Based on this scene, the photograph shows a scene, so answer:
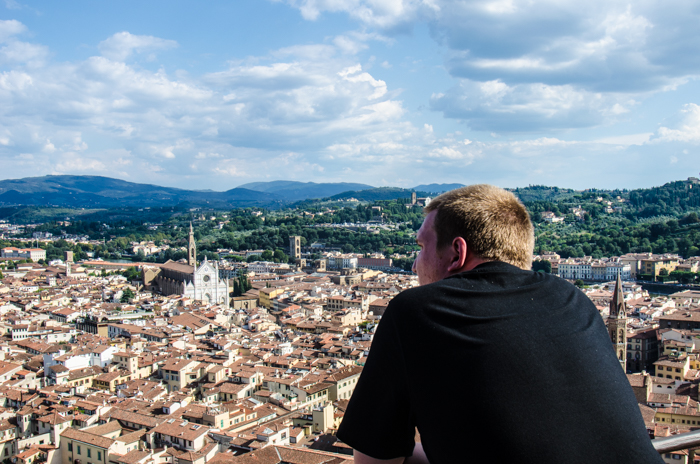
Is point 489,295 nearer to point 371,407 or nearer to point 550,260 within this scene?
point 371,407

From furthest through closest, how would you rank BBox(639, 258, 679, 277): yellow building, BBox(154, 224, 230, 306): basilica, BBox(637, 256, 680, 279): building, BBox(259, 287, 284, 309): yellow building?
BBox(639, 258, 679, 277): yellow building
BBox(637, 256, 680, 279): building
BBox(154, 224, 230, 306): basilica
BBox(259, 287, 284, 309): yellow building

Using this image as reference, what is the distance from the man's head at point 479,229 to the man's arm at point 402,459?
0.31 metres

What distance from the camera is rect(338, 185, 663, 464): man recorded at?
0.85m

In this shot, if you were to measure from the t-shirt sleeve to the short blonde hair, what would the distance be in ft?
0.70

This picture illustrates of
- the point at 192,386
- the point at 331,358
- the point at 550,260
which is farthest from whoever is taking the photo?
the point at 550,260

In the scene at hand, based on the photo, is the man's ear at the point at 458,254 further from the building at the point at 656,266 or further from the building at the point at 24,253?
the building at the point at 24,253

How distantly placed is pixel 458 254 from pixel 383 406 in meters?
0.30

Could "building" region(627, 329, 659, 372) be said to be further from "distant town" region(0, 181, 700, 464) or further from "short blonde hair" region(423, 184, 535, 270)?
"short blonde hair" region(423, 184, 535, 270)

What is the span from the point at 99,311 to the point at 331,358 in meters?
11.9

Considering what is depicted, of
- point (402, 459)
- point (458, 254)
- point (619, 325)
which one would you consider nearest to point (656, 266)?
point (619, 325)

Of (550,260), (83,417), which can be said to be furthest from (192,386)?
(550,260)

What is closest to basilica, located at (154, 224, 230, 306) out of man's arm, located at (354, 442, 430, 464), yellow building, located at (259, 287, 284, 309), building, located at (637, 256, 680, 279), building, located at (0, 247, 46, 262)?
yellow building, located at (259, 287, 284, 309)

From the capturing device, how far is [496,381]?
86cm

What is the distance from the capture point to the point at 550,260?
138 feet
